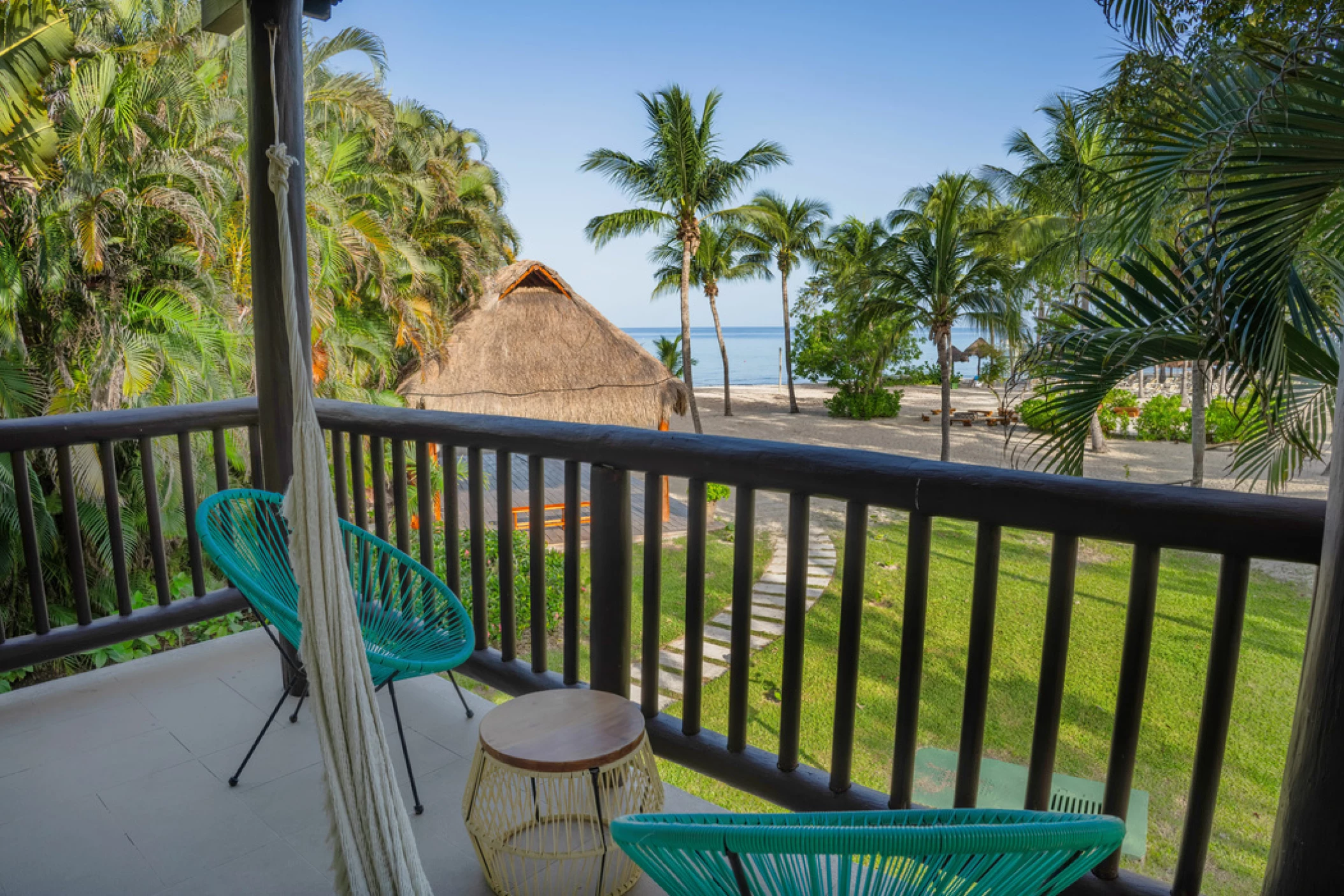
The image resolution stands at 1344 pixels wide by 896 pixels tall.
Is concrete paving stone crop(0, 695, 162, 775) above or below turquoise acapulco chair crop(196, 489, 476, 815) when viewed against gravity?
below

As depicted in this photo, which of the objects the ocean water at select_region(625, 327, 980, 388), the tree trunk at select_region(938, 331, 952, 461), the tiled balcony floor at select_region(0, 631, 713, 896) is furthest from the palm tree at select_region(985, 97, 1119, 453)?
the tiled balcony floor at select_region(0, 631, 713, 896)

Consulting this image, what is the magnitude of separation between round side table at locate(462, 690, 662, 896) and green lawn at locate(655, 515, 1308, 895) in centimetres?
277

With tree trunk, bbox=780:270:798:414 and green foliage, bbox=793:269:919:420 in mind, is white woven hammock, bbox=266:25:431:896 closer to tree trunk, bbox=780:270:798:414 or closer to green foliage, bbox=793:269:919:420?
green foliage, bbox=793:269:919:420

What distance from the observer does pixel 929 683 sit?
256 inches

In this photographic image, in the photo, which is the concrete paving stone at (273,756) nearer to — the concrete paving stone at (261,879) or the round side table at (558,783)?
the concrete paving stone at (261,879)

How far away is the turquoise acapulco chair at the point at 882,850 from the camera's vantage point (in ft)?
2.38

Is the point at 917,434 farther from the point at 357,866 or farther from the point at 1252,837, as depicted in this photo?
the point at 357,866

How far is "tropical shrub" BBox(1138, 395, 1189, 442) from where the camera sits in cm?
1453

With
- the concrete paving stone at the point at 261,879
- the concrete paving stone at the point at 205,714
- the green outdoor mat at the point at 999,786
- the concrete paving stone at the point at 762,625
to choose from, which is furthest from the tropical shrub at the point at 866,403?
the concrete paving stone at the point at 261,879

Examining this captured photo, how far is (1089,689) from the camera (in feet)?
20.9

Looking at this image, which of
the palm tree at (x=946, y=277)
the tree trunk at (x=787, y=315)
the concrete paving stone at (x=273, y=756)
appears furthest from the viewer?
the tree trunk at (x=787, y=315)

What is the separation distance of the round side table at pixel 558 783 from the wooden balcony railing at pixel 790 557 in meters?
0.24

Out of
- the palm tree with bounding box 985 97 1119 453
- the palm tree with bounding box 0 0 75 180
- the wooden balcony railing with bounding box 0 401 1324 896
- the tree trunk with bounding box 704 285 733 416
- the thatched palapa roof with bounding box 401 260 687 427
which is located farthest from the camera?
the tree trunk with bounding box 704 285 733 416

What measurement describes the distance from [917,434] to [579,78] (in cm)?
2085
